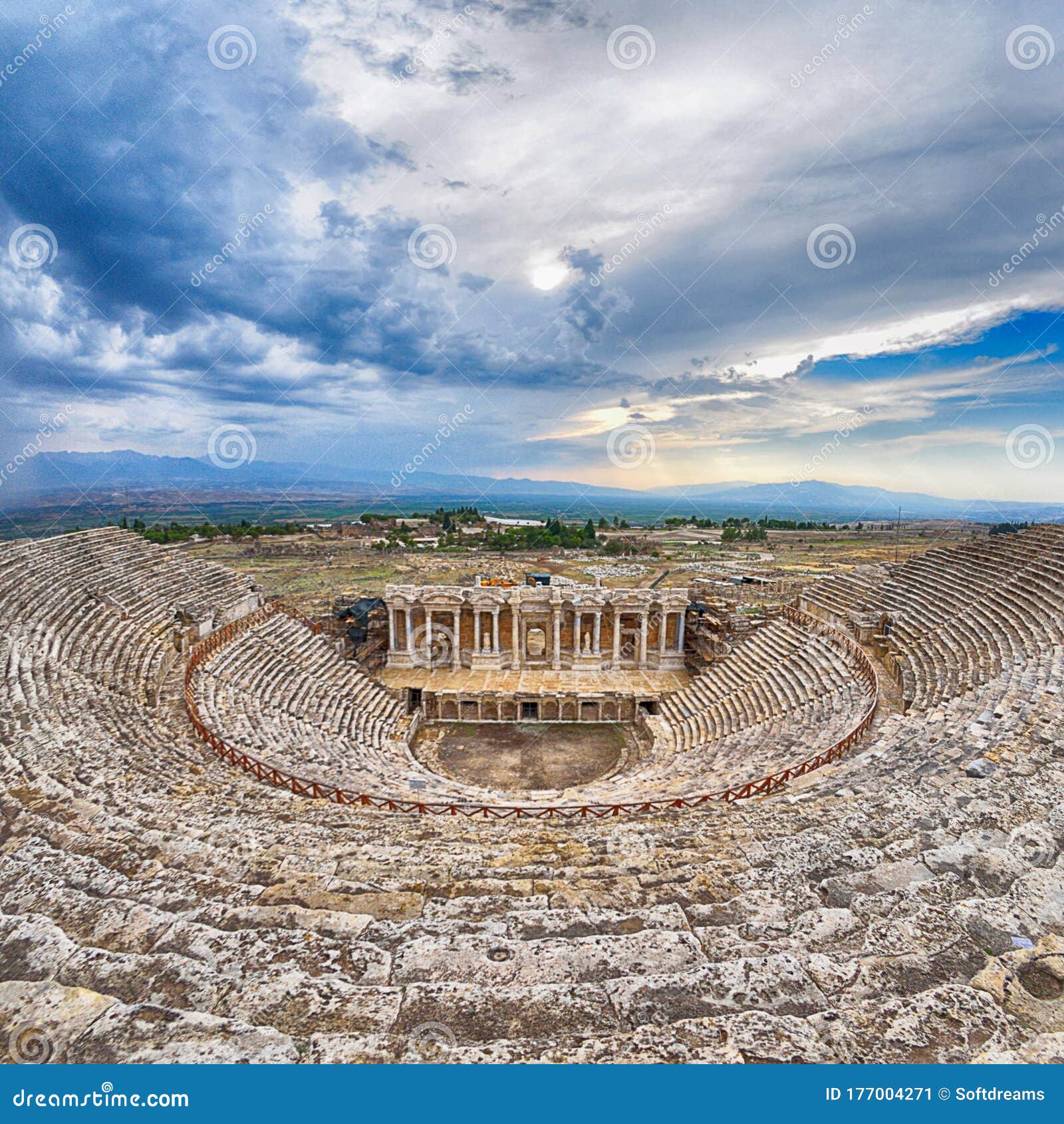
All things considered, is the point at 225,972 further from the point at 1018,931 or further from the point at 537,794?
the point at 537,794

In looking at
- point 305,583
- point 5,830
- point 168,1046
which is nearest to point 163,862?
point 5,830

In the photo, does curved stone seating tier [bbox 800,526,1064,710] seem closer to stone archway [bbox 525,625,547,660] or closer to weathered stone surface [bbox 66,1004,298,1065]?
stone archway [bbox 525,625,547,660]

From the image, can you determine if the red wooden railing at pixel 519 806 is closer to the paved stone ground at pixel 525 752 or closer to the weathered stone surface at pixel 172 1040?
the paved stone ground at pixel 525 752

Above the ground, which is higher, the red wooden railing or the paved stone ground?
the red wooden railing

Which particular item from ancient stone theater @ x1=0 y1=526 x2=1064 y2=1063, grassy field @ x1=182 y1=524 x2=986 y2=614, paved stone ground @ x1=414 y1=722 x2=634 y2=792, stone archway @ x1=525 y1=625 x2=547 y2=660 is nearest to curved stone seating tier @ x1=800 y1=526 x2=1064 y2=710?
ancient stone theater @ x1=0 y1=526 x2=1064 y2=1063

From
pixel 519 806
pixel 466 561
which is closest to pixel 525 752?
pixel 519 806

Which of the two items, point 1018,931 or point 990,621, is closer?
point 1018,931
